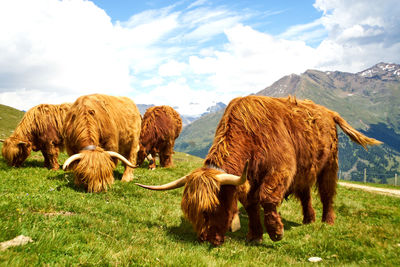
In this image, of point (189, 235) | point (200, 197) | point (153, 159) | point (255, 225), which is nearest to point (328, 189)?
point (255, 225)

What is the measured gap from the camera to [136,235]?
18.1ft

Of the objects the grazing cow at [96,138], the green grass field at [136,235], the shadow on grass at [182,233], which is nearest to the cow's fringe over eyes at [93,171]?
the grazing cow at [96,138]

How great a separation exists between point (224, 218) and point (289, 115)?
10.3ft

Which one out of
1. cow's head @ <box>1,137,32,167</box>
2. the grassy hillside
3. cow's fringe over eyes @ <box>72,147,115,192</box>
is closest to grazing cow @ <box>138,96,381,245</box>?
cow's fringe over eyes @ <box>72,147,115,192</box>

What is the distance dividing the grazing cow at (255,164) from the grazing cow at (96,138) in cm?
343

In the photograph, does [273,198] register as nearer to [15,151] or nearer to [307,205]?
[307,205]

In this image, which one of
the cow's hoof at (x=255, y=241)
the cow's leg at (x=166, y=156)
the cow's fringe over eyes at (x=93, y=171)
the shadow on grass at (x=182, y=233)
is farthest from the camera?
the cow's leg at (x=166, y=156)

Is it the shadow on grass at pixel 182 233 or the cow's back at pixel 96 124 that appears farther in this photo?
the cow's back at pixel 96 124

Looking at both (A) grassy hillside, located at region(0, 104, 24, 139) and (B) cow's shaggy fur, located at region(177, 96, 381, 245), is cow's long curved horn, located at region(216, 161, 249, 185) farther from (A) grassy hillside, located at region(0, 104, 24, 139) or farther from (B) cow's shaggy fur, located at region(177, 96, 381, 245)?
(A) grassy hillside, located at region(0, 104, 24, 139)

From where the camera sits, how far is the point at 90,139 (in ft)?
29.3

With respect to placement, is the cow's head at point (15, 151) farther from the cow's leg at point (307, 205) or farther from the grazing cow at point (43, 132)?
the cow's leg at point (307, 205)

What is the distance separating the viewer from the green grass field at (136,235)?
390cm

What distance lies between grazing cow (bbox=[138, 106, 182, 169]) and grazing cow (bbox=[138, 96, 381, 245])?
9.81m

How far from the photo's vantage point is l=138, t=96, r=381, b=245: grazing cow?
5.21 meters
